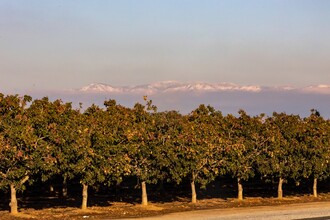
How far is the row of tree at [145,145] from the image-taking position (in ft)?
112

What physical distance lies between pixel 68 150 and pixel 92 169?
2.97 m

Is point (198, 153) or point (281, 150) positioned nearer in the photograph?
point (198, 153)

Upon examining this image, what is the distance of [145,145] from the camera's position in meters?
40.2

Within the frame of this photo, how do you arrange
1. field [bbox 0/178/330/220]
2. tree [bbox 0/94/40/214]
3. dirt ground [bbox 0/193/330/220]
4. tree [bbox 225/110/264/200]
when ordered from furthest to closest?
1. tree [bbox 225/110/264/200]
2. field [bbox 0/178/330/220]
3. dirt ground [bbox 0/193/330/220]
4. tree [bbox 0/94/40/214]

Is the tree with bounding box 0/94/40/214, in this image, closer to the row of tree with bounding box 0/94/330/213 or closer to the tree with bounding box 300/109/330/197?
the row of tree with bounding box 0/94/330/213

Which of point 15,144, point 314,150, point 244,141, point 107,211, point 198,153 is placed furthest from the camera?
point 314,150

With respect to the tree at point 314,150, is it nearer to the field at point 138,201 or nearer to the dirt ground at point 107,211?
→ the field at point 138,201

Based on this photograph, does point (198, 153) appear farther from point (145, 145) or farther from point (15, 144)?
point (15, 144)

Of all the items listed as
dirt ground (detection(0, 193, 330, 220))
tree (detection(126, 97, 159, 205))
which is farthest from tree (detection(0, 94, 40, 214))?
tree (detection(126, 97, 159, 205))

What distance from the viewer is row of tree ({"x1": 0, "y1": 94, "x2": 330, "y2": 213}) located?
34.0 meters

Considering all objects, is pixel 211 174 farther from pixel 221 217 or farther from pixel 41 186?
pixel 41 186

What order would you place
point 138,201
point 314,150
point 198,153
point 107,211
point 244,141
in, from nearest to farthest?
point 107,211, point 198,153, point 244,141, point 314,150, point 138,201

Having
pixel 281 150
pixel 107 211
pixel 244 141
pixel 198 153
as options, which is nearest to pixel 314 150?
pixel 281 150

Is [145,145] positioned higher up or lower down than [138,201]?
higher up
